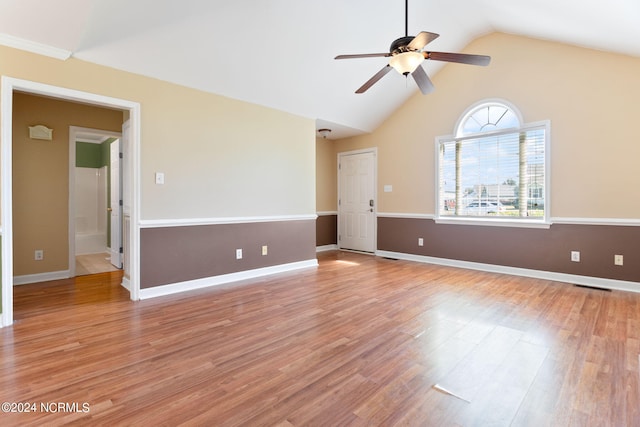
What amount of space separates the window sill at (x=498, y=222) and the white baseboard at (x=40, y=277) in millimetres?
5780

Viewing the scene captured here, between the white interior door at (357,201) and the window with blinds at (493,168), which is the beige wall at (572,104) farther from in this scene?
the white interior door at (357,201)

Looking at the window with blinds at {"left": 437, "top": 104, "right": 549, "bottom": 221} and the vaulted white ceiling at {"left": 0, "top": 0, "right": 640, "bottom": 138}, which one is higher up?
the vaulted white ceiling at {"left": 0, "top": 0, "right": 640, "bottom": 138}

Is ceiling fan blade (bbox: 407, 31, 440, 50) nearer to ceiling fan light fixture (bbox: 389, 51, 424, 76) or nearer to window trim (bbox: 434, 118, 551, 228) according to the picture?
ceiling fan light fixture (bbox: 389, 51, 424, 76)

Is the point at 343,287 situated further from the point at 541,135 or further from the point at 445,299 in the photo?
the point at 541,135

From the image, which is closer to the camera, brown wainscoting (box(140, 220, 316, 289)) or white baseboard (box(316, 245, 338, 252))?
brown wainscoting (box(140, 220, 316, 289))

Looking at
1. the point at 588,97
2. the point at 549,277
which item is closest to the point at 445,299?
the point at 549,277

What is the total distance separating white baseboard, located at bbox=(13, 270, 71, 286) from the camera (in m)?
4.03

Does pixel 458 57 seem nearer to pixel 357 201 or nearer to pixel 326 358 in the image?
pixel 326 358

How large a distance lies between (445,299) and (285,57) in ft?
11.3

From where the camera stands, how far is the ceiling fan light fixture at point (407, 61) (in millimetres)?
2518

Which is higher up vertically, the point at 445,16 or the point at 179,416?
the point at 445,16

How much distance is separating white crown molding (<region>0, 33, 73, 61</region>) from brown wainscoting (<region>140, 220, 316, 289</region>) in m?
1.81

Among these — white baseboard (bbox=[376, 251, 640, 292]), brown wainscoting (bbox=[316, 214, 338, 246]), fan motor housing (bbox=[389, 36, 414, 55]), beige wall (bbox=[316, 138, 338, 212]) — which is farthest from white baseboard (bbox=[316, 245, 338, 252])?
fan motor housing (bbox=[389, 36, 414, 55])

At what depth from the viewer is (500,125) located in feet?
15.5
